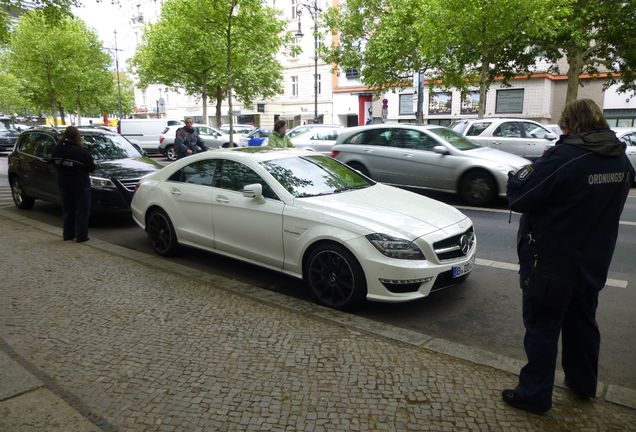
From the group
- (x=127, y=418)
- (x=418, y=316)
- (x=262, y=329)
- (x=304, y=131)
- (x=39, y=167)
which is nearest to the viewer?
(x=127, y=418)

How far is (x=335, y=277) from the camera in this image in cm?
475

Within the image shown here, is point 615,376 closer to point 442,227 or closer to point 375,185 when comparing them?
point 442,227

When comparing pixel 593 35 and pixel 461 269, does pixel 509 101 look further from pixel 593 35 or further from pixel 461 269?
pixel 461 269

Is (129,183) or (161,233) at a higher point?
(129,183)

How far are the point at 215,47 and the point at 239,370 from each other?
91.8ft

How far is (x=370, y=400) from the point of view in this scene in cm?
318

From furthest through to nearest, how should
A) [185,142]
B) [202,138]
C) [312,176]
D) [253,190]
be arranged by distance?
[202,138]
[185,142]
[312,176]
[253,190]

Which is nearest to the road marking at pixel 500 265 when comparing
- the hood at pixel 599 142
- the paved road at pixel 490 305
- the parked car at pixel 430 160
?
the paved road at pixel 490 305

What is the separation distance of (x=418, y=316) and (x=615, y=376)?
161cm

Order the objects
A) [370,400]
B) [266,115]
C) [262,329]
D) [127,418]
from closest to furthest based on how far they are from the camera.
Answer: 1. [127,418]
2. [370,400]
3. [262,329]
4. [266,115]

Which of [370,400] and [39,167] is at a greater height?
[39,167]

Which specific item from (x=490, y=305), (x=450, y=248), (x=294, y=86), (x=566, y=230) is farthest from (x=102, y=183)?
(x=294, y=86)

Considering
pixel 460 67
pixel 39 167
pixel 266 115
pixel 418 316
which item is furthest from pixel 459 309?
pixel 266 115

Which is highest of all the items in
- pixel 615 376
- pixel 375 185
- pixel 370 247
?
pixel 375 185
